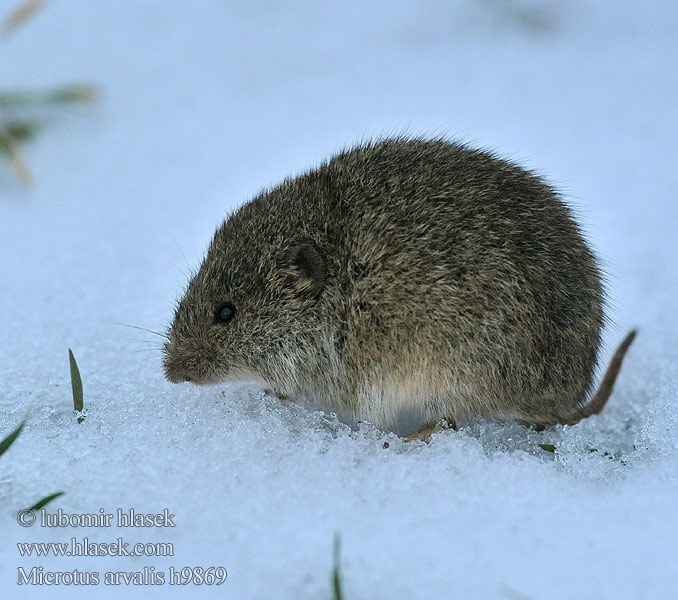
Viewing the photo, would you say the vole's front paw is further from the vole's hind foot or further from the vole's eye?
the vole's hind foot

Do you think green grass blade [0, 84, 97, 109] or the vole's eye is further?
green grass blade [0, 84, 97, 109]

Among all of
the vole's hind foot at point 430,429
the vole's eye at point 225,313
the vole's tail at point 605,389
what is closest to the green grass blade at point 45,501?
the vole's eye at point 225,313

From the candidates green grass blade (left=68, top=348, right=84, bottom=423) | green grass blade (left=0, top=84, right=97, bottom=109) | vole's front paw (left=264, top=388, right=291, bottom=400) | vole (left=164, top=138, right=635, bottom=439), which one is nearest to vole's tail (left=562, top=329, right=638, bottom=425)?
vole (left=164, top=138, right=635, bottom=439)

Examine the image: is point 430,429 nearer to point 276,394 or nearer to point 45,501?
point 276,394

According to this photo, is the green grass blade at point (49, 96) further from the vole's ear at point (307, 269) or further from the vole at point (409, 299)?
the vole's ear at point (307, 269)

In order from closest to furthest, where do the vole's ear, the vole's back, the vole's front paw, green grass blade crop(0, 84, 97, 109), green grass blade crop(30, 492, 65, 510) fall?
green grass blade crop(30, 492, 65, 510), the vole's back, the vole's ear, the vole's front paw, green grass blade crop(0, 84, 97, 109)

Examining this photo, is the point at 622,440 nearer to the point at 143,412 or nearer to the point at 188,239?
the point at 143,412

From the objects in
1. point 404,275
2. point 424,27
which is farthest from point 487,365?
point 424,27

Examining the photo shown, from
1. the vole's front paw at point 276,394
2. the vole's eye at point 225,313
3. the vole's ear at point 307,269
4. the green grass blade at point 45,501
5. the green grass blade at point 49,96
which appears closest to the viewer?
the green grass blade at point 45,501
